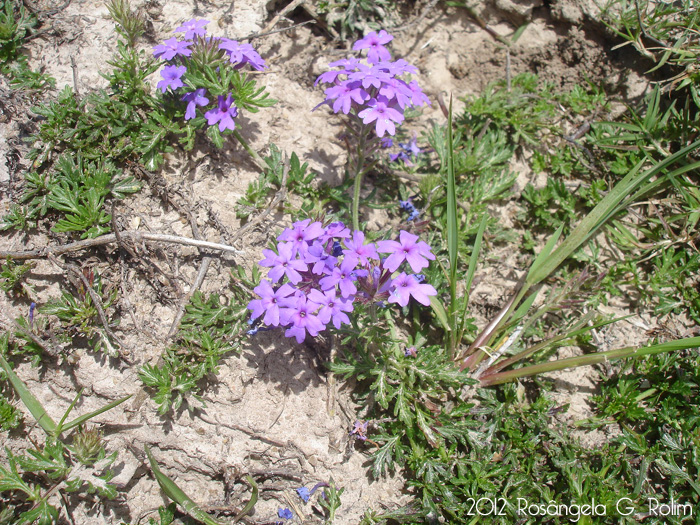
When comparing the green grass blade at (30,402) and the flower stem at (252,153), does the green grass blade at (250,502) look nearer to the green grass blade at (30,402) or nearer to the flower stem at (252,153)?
the green grass blade at (30,402)

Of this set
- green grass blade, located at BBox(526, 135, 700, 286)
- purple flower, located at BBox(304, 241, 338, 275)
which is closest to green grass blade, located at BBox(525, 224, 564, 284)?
green grass blade, located at BBox(526, 135, 700, 286)

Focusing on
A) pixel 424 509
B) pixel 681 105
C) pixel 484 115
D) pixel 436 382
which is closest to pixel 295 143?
pixel 484 115

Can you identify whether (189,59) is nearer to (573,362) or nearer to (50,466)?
(50,466)

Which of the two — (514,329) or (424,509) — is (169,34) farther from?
(424,509)

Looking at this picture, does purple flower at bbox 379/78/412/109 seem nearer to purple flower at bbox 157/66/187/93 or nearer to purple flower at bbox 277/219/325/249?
purple flower at bbox 277/219/325/249

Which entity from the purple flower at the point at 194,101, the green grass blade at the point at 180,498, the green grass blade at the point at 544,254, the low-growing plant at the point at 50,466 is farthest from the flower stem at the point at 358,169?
the green grass blade at the point at 180,498
